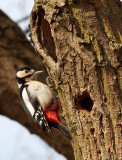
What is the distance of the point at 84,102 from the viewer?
310cm

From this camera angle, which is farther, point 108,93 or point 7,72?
point 7,72

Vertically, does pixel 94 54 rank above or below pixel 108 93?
above

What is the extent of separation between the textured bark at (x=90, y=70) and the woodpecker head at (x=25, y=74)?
4.20ft

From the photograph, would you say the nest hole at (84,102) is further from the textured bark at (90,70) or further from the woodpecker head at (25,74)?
the woodpecker head at (25,74)

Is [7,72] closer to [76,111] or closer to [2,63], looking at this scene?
[2,63]

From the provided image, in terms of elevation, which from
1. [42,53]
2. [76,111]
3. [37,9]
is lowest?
[76,111]

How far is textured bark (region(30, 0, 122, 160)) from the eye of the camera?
283cm

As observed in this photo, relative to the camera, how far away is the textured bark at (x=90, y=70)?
2.83 metres

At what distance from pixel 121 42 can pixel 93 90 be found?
47 cm

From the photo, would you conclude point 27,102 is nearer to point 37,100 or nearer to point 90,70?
point 37,100

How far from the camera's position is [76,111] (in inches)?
119

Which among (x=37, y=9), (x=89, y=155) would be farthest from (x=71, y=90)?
(x=37, y=9)

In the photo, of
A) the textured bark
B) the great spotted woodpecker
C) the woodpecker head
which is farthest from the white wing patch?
the textured bark

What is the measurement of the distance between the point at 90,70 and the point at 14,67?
1.74 meters
